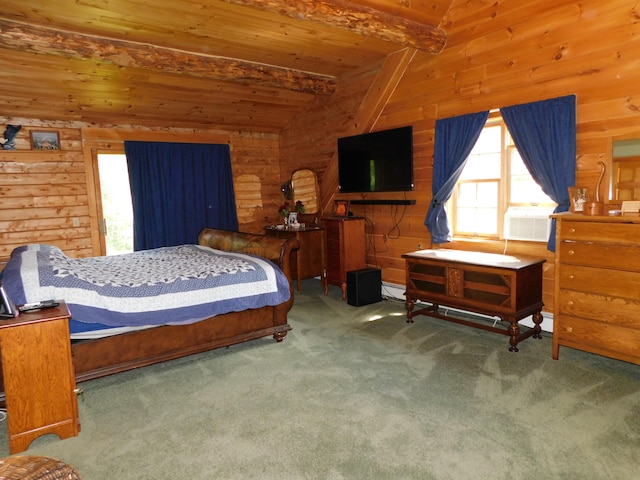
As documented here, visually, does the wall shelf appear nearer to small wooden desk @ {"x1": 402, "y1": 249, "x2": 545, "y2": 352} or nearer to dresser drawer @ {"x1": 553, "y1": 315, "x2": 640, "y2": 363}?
small wooden desk @ {"x1": 402, "y1": 249, "x2": 545, "y2": 352}

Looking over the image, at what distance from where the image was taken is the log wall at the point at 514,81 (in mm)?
3219

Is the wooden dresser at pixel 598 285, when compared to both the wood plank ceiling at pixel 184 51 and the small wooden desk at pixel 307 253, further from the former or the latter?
the small wooden desk at pixel 307 253

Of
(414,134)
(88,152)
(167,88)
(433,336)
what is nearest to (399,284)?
(433,336)

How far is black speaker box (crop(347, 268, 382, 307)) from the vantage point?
476cm

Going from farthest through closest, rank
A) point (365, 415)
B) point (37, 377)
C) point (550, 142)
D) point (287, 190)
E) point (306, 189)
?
1. point (287, 190)
2. point (306, 189)
3. point (550, 142)
4. point (365, 415)
5. point (37, 377)

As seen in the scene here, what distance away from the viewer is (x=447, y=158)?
4.37m

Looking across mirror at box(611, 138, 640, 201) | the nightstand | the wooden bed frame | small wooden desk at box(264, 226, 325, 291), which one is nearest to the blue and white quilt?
the wooden bed frame

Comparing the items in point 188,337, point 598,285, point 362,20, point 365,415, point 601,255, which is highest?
point 362,20

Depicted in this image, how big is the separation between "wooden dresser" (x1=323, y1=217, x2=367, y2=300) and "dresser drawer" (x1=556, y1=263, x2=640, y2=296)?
2.45 m

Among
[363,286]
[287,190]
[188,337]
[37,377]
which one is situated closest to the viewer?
[37,377]

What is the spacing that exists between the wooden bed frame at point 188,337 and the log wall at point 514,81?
1.84 metres

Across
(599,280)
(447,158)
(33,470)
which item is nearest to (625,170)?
(599,280)

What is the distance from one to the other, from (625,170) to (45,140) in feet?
19.9

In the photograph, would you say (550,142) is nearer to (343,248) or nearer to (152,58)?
(343,248)
